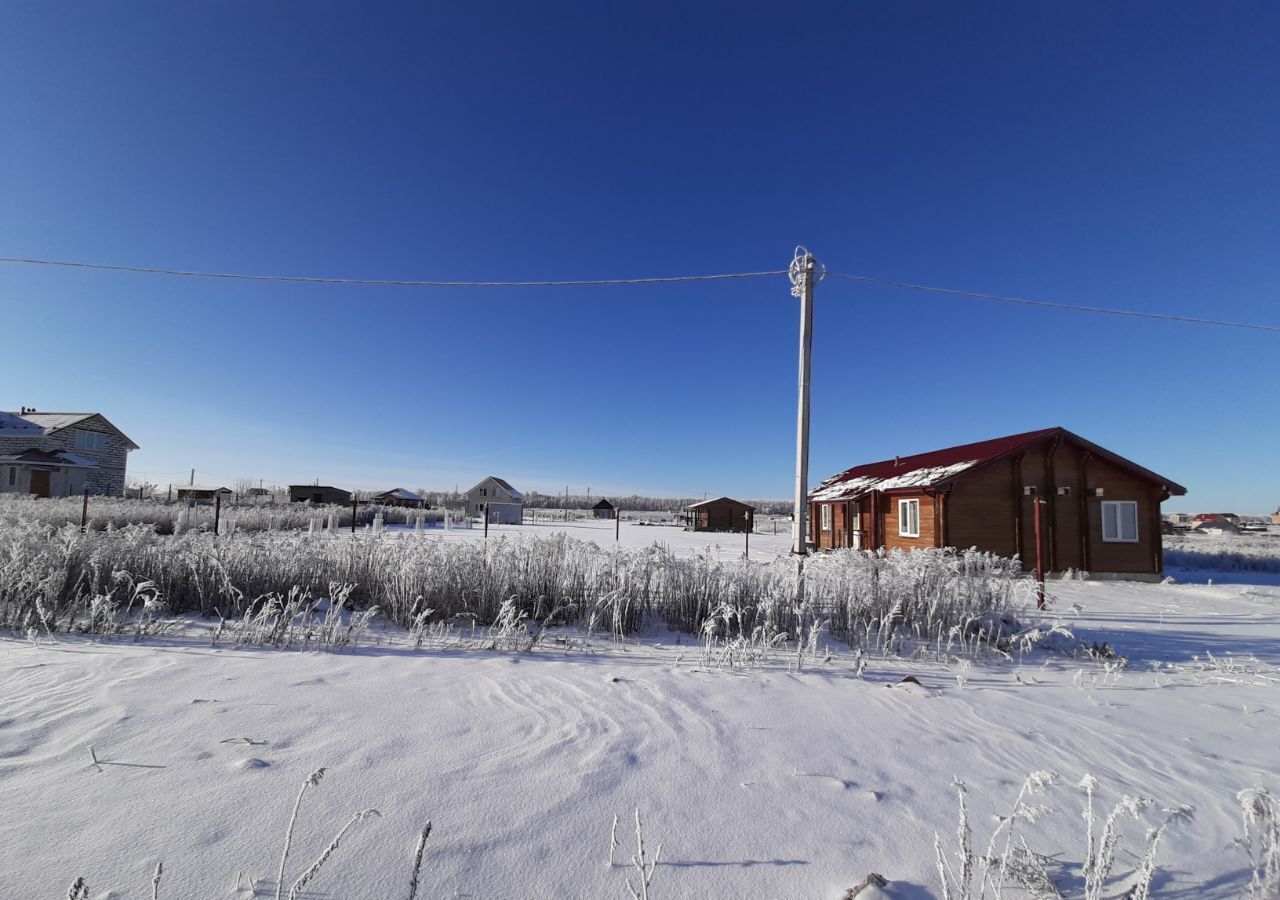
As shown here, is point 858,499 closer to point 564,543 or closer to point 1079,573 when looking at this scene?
point 1079,573

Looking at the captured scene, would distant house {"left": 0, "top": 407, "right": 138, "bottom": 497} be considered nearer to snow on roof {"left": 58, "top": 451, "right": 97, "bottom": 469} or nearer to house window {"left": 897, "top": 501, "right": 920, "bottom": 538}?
snow on roof {"left": 58, "top": 451, "right": 97, "bottom": 469}

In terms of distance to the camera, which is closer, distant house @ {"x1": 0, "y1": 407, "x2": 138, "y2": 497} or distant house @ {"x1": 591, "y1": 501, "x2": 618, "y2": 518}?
distant house @ {"x1": 0, "y1": 407, "x2": 138, "y2": 497}

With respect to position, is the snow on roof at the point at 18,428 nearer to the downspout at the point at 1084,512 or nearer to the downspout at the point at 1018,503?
the downspout at the point at 1018,503

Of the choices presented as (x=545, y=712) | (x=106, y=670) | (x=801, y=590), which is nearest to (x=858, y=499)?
(x=801, y=590)

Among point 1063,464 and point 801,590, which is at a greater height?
point 1063,464

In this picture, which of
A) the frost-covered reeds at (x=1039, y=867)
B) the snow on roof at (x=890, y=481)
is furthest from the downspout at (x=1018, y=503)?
the frost-covered reeds at (x=1039, y=867)

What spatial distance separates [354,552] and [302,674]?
11.7 feet

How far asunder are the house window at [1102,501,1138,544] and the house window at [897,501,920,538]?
→ 496cm

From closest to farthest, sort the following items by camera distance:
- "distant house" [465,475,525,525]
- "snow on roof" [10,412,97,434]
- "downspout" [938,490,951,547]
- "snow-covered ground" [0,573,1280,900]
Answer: "snow-covered ground" [0,573,1280,900] → "downspout" [938,490,951,547] → "snow on roof" [10,412,97,434] → "distant house" [465,475,525,525]

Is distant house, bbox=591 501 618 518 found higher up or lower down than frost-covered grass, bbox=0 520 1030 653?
higher up

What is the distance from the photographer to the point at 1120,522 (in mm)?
16062

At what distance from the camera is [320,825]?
2145 mm

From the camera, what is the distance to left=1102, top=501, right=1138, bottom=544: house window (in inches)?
628

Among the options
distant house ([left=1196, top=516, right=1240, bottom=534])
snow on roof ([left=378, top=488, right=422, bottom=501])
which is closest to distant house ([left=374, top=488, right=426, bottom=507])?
snow on roof ([left=378, top=488, right=422, bottom=501])
